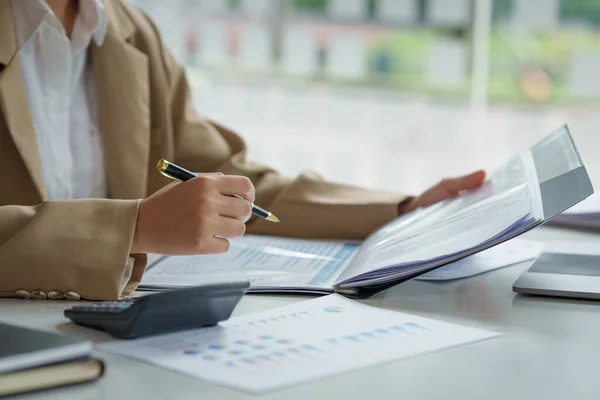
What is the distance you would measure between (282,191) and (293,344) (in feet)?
2.18

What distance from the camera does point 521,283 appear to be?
1087mm

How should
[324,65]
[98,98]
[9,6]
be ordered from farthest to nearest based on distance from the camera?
[324,65], [98,98], [9,6]

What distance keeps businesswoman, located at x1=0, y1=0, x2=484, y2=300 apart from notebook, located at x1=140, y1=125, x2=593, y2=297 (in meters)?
0.07

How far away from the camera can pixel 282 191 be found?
1478 mm

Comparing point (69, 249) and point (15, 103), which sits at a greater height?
point (15, 103)

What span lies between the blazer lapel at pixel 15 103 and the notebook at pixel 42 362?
598 millimetres

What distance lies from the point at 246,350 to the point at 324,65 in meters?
2.12

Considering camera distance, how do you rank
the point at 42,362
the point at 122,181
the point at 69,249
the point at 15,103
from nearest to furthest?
the point at 42,362 < the point at 69,249 < the point at 15,103 < the point at 122,181

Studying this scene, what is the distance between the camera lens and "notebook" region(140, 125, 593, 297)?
1001 millimetres

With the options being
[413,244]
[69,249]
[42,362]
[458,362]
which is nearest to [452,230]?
[413,244]

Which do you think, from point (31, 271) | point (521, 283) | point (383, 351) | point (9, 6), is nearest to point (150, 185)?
point (9, 6)

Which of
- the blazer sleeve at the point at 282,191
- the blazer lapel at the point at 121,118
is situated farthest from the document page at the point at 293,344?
the blazer lapel at the point at 121,118

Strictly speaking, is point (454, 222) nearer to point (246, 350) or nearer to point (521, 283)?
point (521, 283)

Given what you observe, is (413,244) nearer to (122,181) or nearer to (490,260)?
(490,260)
